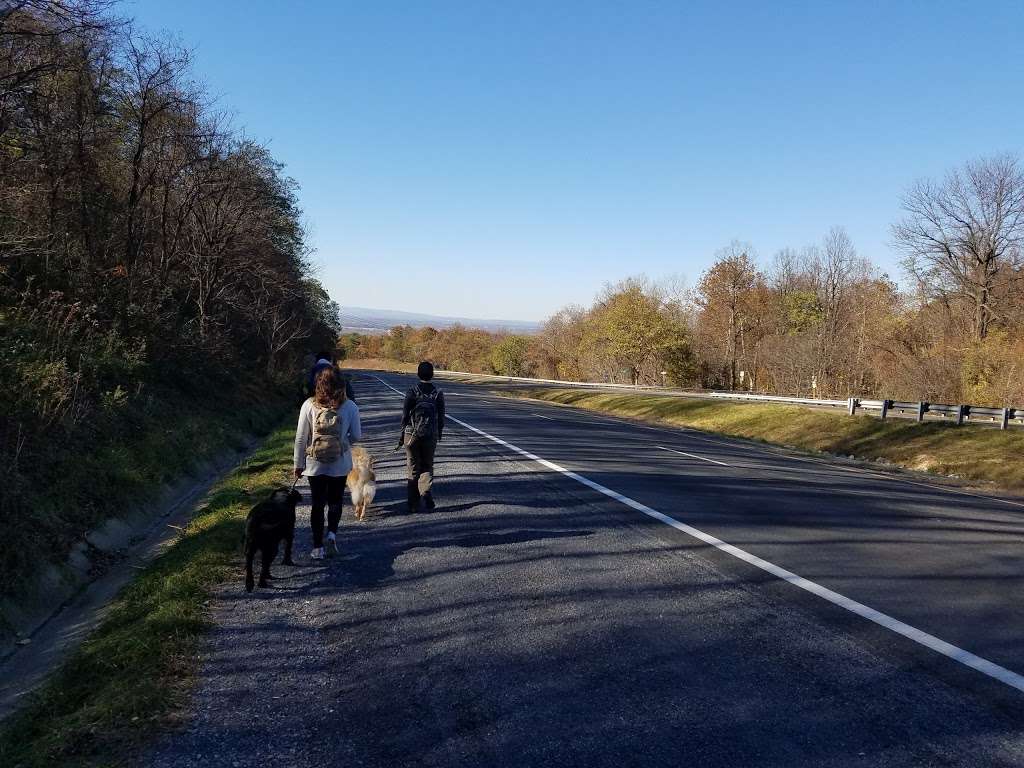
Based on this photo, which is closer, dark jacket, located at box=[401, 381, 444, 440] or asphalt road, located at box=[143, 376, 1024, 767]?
asphalt road, located at box=[143, 376, 1024, 767]

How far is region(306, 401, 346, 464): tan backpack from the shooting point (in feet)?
21.9

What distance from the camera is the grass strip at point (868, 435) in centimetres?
1867

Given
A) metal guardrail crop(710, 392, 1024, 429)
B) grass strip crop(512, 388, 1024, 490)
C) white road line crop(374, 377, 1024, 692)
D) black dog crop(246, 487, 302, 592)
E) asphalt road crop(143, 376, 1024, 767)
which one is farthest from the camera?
metal guardrail crop(710, 392, 1024, 429)

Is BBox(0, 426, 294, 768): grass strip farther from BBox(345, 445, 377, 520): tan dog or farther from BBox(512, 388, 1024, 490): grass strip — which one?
BBox(512, 388, 1024, 490): grass strip

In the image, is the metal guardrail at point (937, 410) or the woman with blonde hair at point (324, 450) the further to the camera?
the metal guardrail at point (937, 410)

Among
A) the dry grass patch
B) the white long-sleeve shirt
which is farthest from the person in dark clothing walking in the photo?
the dry grass patch

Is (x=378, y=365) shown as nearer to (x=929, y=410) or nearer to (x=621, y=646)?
(x=929, y=410)

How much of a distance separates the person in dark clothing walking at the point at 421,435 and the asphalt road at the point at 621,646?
48 centimetres

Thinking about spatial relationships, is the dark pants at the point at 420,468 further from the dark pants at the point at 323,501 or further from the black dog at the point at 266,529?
the black dog at the point at 266,529

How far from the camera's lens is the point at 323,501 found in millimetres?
6836

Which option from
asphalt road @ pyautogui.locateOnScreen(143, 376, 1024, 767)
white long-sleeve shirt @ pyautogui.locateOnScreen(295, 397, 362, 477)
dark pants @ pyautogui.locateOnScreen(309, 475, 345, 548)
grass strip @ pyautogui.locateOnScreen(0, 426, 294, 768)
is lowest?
grass strip @ pyautogui.locateOnScreen(0, 426, 294, 768)

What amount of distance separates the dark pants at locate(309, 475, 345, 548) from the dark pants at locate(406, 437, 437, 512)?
5.69ft

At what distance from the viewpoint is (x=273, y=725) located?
3547 millimetres

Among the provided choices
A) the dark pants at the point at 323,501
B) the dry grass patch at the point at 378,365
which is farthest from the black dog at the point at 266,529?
the dry grass patch at the point at 378,365
